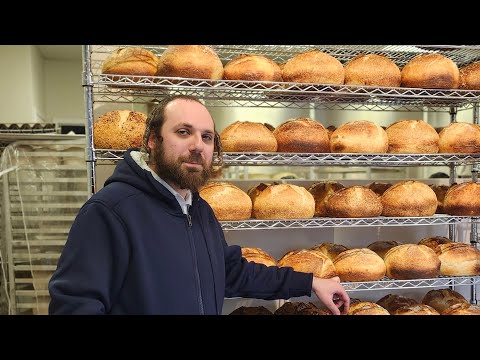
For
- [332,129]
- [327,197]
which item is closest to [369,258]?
[327,197]

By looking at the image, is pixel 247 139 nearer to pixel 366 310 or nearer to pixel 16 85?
pixel 366 310

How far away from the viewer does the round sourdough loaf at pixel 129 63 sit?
6.06ft

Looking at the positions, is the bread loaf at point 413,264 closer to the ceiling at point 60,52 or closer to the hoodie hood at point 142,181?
the hoodie hood at point 142,181

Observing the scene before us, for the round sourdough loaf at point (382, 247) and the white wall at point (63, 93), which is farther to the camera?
the white wall at point (63, 93)

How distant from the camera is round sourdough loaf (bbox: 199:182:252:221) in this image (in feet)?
6.53

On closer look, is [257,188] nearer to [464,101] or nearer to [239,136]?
[239,136]

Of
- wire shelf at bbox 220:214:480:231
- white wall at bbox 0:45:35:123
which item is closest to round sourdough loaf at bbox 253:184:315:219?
wire shelf at bbox 220:214:480:231

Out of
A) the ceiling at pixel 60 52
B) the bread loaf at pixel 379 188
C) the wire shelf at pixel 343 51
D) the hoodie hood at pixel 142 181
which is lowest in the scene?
the bread loaf at pixel 379 188

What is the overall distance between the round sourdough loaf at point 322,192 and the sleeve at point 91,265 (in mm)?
1286

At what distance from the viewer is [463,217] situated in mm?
2225

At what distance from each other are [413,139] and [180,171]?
1413 millimetres

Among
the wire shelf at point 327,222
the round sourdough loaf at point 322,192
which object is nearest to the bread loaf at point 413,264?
the wire shelf at point 327,222

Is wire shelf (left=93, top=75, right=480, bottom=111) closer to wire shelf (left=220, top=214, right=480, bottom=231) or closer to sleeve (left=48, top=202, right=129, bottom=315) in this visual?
wire shelf (left=220, top=214, right=480, bottom=231)

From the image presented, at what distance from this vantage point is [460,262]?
7.14ft
